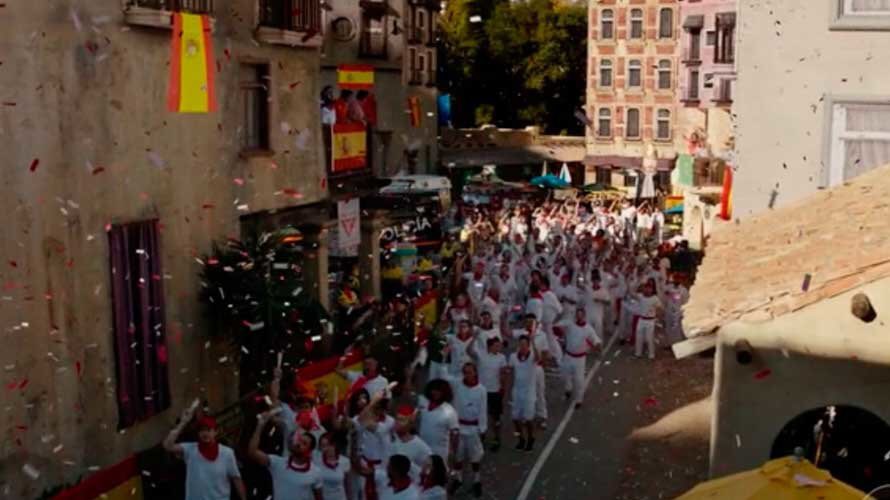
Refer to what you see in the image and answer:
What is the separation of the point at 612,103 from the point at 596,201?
1507cm

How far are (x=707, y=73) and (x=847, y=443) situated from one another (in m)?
34.9

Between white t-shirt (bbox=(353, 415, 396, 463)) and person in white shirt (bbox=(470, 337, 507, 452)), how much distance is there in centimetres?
312

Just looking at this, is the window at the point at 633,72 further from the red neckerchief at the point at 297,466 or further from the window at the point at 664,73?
the red neckerchief at the point at 297,466

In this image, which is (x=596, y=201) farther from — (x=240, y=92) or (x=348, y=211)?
(x=240, y=92)

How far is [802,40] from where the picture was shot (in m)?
15.1

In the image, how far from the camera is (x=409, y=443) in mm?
10609

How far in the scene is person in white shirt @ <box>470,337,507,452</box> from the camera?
47.2ft

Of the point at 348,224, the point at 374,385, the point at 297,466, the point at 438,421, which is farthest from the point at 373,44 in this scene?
the point at 297,466

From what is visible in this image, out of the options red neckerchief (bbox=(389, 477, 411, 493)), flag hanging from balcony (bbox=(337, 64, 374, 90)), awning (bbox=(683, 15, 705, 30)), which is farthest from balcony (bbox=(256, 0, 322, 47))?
awning (bbox=(683, 15, 705, 30))

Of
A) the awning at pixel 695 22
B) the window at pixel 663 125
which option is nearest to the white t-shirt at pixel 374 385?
the awning at pixel 695 22

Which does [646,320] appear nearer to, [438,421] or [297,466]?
[438,421]

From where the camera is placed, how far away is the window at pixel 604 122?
5656 cm

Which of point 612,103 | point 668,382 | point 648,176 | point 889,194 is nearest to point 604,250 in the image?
point 668,382

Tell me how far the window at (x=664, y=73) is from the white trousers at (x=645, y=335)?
118ft
